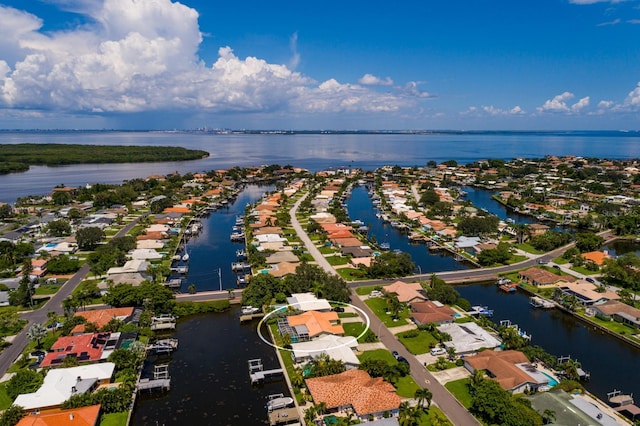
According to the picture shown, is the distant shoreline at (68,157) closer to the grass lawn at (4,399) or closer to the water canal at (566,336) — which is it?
the grass lawn at (4,399)

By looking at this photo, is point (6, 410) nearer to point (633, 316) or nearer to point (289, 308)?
point (289, 308)

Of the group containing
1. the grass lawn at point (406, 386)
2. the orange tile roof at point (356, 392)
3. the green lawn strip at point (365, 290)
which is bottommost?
the grass lawn at point (406, 386)

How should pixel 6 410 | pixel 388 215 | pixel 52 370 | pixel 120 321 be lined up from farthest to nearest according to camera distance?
pixel 388 215 → pixel 120 321 → pixel 52 370 → pixel 6 410

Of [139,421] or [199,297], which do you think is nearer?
[139,421]

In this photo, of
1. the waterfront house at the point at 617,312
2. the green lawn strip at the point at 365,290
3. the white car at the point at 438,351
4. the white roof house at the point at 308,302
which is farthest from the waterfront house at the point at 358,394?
the waterfront house at the point at 617,312

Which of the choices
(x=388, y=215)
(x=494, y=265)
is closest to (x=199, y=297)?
(x=494, y=265)

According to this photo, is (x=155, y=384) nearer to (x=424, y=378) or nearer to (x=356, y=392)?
(x=356, y=392)

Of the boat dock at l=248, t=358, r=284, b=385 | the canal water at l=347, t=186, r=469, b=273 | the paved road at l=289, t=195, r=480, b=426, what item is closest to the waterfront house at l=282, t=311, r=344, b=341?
the paved road at l=289, t=195, r=480, b=426

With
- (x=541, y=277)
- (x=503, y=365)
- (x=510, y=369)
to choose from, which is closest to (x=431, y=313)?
(x=503, y=365)
